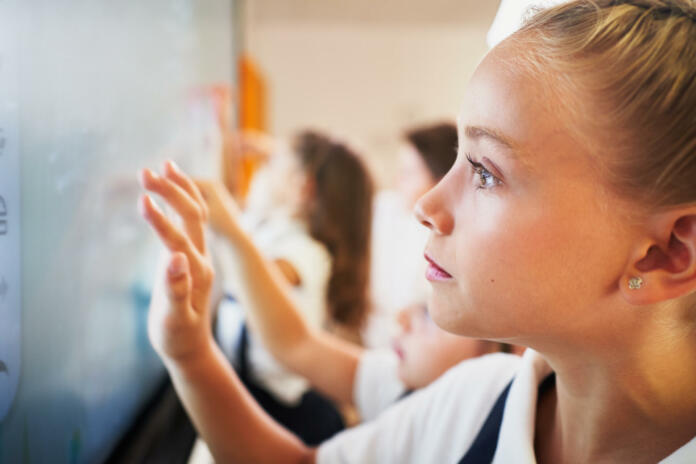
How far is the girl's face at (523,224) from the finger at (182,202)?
0.21 metres

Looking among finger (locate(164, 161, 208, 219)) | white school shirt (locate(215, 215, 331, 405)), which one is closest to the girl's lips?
finger (locate(164, 161, 208, 219))

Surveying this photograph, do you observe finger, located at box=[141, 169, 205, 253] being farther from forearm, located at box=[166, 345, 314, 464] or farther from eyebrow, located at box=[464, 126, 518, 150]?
eyebrow, located at box=[464, 126, 518, 150]

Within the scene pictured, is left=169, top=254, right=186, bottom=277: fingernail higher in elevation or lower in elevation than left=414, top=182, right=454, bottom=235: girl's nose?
lower

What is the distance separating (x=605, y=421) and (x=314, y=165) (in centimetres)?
114

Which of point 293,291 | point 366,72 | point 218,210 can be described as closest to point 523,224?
point 218,210

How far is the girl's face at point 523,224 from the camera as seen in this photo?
0.37 metres

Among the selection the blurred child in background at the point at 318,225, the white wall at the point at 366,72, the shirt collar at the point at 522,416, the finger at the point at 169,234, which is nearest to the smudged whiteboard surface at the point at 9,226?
the finger at the point at 169,234

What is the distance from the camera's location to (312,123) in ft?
14.1

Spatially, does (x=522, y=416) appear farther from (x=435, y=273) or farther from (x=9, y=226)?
(x=9, y=226)

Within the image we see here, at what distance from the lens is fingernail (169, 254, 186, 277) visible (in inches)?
17.7

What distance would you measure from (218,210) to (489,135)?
0.42 metres

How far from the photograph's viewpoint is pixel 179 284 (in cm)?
47

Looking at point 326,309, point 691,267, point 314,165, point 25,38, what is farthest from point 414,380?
point 314,165

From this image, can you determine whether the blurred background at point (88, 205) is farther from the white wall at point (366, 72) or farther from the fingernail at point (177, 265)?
the white wall at point (366, 72)
